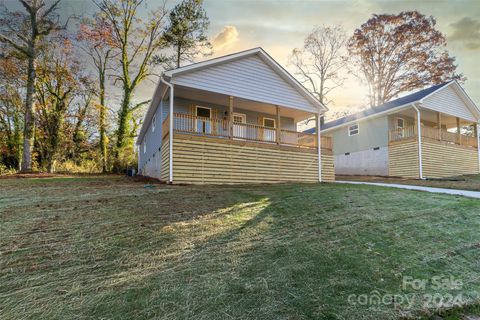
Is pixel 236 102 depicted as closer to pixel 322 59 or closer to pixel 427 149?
pixel 427 149

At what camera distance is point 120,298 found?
8.97ft

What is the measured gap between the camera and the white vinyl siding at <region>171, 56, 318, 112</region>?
10.5m

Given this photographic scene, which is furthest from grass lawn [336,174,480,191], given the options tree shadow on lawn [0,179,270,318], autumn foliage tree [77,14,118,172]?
autumn foliage tree [77,14,118,172]

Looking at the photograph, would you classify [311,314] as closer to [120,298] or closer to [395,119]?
[120,298]

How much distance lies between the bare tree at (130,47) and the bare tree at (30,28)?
5.48 m

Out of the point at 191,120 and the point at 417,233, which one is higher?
the point at 191,120

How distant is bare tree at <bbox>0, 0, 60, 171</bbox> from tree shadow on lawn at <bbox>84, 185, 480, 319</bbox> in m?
14.9

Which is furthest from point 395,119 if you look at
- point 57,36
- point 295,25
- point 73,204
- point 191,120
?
point 57,36

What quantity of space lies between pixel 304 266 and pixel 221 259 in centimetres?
117

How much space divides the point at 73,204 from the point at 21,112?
16043mm

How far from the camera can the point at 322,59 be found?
2830 cm

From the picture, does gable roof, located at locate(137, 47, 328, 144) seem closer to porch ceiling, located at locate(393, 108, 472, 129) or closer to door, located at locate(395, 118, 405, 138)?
door, located at locate(395, 118, 405, 138)

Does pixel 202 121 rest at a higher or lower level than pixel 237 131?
higher

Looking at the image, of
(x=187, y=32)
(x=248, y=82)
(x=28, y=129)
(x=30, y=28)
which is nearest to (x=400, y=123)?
(x=248, y=82)
